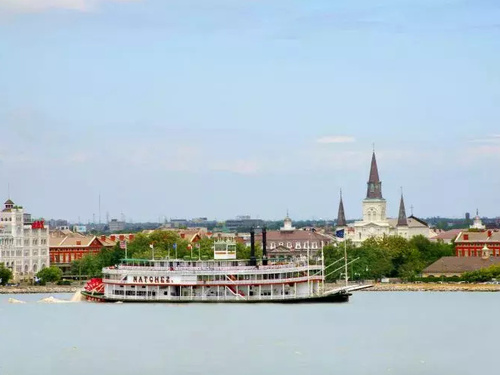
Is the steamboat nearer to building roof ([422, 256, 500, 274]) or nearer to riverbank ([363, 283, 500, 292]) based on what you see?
riverbank ([363, 283, 500, 292])

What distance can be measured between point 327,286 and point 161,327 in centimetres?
4451

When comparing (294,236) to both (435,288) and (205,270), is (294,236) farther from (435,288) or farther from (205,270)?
(205,270)

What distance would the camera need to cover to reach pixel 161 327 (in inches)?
3344

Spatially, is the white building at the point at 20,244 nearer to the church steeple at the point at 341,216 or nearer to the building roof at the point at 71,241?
the building roof at the point at 71,241

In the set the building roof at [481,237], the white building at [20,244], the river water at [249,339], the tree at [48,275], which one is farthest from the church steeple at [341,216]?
the river water at [249,339]

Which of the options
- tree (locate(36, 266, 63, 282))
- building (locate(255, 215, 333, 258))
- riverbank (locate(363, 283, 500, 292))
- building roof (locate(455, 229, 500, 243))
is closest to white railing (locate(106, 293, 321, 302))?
riverbank (locate(363, 283, 500, 292))

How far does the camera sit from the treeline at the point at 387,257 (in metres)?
142

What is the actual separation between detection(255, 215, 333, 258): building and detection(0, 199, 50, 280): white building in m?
32.8

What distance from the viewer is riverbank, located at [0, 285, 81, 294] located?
131m

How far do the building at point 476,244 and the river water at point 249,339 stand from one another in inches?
2354

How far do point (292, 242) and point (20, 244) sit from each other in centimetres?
4295

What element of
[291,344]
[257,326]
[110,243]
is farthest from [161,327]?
[110,243]

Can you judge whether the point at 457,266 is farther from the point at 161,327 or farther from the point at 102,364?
the point at 102,364

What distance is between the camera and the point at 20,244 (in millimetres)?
149875
